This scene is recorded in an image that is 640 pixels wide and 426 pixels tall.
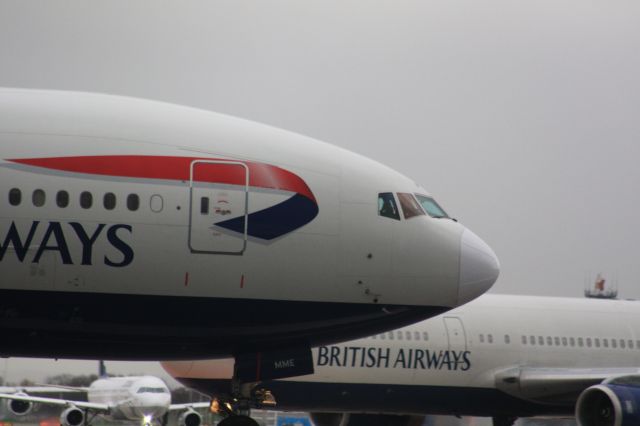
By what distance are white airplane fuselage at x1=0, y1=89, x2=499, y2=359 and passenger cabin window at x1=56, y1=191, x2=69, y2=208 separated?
1 cm

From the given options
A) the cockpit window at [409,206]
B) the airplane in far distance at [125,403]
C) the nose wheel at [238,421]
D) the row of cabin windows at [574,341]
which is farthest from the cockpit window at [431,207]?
the airplane in far distance at [125,403]

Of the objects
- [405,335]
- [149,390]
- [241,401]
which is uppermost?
[405,335]

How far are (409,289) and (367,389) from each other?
9.20 meters

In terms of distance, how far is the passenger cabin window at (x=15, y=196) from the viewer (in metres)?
10.7

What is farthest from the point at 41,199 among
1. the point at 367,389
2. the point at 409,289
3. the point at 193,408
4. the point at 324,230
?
the point at 193,408

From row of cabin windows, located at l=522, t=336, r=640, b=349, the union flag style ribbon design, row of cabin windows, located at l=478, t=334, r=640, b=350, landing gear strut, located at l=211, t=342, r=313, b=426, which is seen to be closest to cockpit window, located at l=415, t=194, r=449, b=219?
the union flag style ribbon design

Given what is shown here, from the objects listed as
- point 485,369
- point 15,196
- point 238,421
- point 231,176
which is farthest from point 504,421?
point 15,196

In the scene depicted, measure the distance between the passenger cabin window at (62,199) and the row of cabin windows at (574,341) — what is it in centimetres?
1246

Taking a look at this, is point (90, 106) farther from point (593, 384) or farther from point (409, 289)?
point (593, 384)

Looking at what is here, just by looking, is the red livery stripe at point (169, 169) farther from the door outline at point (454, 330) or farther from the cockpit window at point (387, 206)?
the door outline at point (454, 330)

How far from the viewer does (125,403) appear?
3991cm

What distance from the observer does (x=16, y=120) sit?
1107 cm

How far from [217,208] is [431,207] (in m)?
2.49

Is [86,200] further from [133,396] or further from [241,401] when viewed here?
[133,396]
